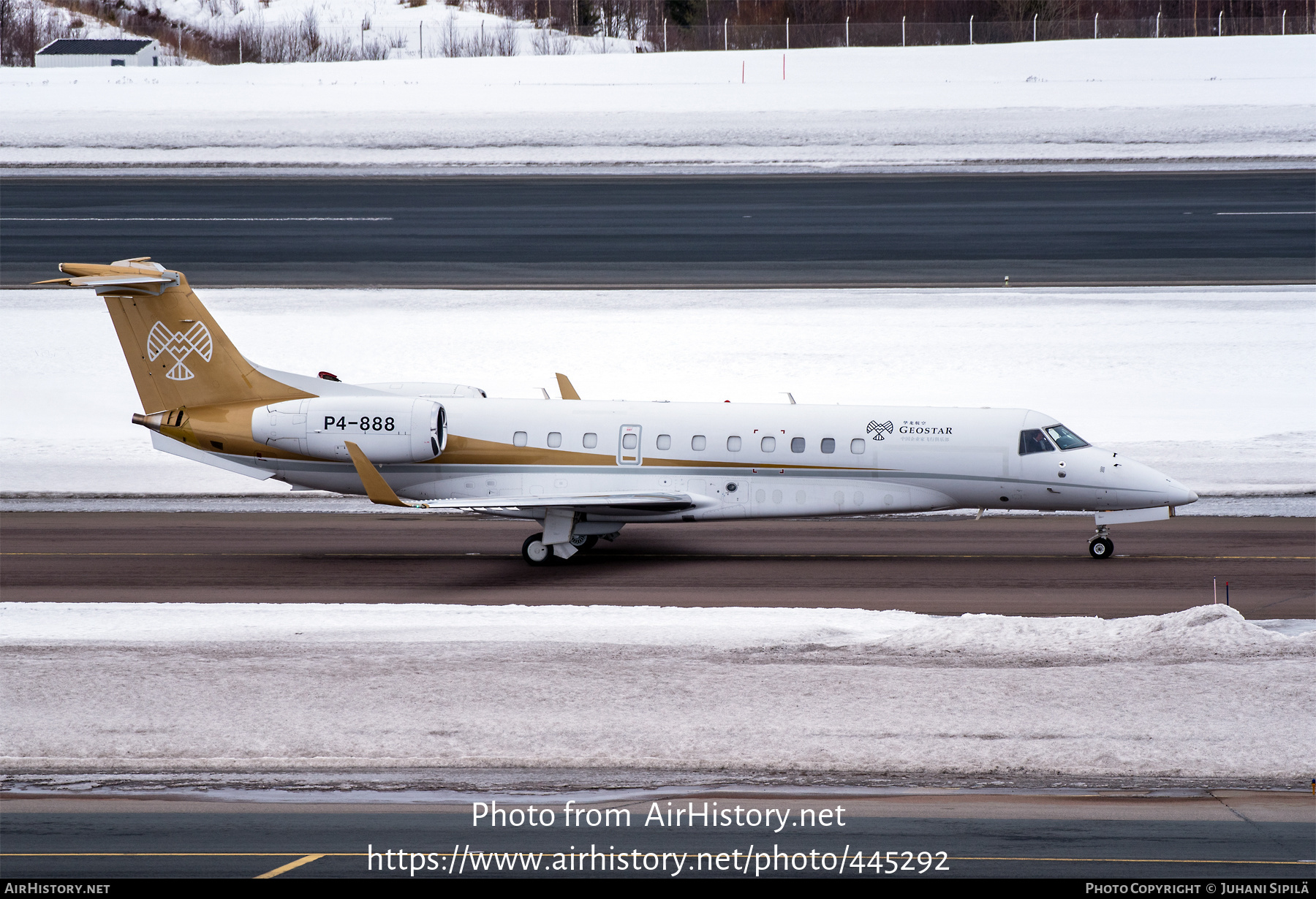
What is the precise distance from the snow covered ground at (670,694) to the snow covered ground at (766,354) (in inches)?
491

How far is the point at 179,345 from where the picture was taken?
24203 millimetres

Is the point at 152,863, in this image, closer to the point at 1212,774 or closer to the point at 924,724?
the point at 924,724

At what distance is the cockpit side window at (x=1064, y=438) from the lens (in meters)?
23.2

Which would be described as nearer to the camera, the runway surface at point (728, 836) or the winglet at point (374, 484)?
the runway surface at point (728, 836)

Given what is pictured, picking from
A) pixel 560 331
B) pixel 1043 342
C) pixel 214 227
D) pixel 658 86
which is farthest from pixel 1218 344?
pixel 658 86

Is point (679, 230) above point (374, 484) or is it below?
above

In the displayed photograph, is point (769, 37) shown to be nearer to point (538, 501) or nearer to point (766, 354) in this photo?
point (766, 354)

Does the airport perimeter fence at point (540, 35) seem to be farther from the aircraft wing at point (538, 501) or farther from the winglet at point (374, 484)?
the winglet at point (374, 484)

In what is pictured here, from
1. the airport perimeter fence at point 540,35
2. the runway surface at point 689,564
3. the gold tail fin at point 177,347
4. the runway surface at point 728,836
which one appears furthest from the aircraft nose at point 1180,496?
the airport perimeter fence at point 540,35

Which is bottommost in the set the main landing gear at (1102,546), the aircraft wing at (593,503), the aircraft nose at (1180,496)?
the main landing gear at (1102,546)

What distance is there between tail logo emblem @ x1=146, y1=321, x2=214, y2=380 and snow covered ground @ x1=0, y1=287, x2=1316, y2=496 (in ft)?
16.8

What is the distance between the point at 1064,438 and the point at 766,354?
45.1 feet

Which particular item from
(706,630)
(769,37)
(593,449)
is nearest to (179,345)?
(593,449)

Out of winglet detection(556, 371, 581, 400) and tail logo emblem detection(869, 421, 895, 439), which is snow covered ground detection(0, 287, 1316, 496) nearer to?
winglet detection(556, 371, 581, 400)
